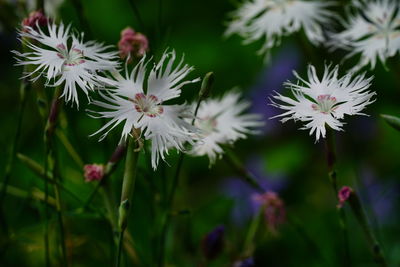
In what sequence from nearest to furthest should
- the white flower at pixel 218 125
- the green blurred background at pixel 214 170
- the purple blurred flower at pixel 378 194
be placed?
the white flower at pixel 218 125 → the green blurred background at pixel 214 170 → the purple blurred flower at pixel 378 194

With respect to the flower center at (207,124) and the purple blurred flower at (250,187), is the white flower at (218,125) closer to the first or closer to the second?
the flower center at (207,124)

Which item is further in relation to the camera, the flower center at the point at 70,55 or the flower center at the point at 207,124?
the flower center at the point at 207,124

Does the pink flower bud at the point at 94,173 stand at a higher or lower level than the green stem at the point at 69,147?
lower

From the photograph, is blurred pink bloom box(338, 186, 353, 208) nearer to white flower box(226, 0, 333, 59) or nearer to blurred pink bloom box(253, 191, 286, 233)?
blurred pink bloom box(253, 191, 286, 233)

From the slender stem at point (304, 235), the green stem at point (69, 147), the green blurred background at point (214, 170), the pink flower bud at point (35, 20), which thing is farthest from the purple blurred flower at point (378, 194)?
the pink flower bud at point (35, 20)

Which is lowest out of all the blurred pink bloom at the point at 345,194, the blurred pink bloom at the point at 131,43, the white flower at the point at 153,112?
the blurred pink bloom at the point at 345,194

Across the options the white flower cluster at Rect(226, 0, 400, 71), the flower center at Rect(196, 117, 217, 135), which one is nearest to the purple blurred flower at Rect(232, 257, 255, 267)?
the flower center at Rect(196, 117, 217, 135)

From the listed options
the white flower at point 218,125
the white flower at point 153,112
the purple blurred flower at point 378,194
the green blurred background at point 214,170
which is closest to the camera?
the white flower at point 153,112
